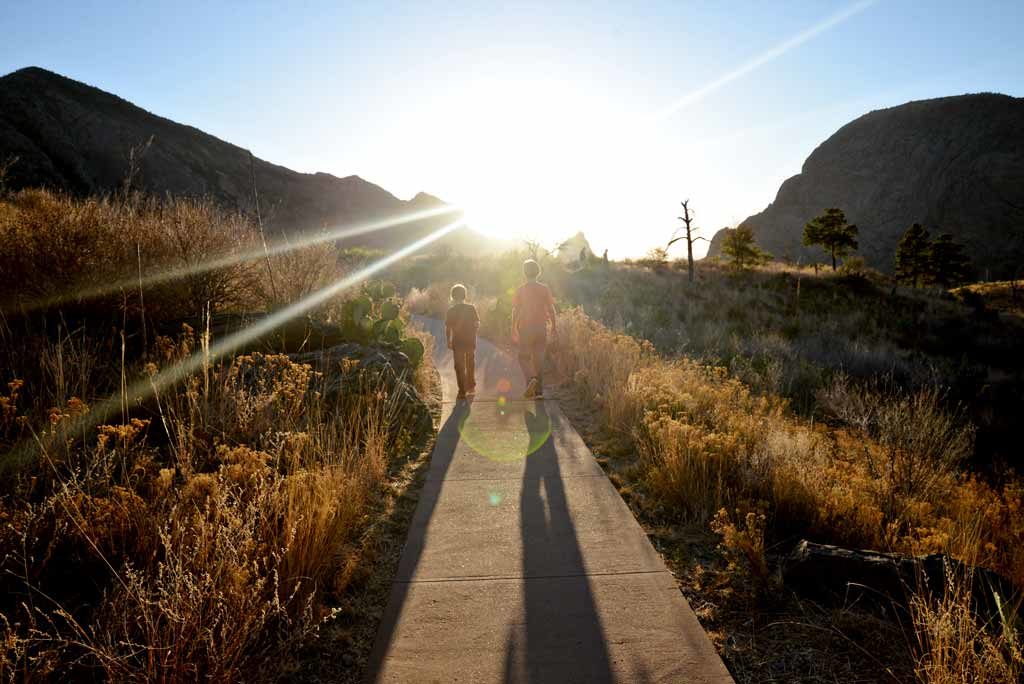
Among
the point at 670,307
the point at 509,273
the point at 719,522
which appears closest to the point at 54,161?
the point at 509,273

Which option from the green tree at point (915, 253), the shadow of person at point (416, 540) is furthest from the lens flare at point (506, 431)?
the green tree at point (915, 253)

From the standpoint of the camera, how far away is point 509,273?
29.2 m

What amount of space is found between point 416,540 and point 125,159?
5050 centimetres

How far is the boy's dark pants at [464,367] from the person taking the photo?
862 centimetres

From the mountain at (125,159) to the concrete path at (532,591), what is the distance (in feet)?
108

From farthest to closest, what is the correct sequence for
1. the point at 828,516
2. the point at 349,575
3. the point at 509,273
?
the point at 509,273
the point at 828,516
the point at 349,575

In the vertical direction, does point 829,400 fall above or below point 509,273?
below

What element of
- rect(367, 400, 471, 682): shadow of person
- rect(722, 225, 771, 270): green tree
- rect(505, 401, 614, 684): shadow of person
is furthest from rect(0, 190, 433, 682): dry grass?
rect(722, 225, 771, 270): green tree

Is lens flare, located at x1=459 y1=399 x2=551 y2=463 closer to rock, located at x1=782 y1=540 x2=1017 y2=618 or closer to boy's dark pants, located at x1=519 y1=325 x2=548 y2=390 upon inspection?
boy's dark pants, located at x1=519 y1=325 x2=548 y2=390

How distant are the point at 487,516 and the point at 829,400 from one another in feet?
25.8

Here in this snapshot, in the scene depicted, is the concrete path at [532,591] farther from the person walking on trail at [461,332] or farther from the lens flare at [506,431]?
the person walking on trail at [461,332]

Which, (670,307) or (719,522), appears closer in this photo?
(719,522)

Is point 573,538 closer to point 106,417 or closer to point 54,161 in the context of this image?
point 106,417

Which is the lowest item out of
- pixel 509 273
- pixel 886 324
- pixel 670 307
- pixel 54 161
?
pixel 886 324
